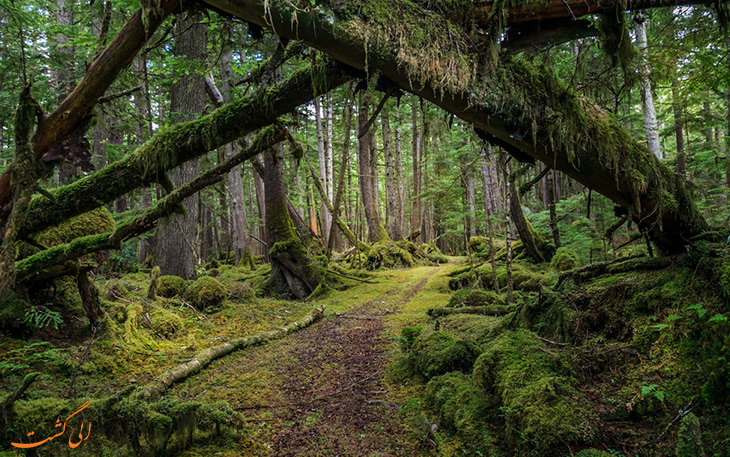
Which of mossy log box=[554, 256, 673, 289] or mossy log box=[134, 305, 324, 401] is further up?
mossy log box=[554, 256, 673, 289]

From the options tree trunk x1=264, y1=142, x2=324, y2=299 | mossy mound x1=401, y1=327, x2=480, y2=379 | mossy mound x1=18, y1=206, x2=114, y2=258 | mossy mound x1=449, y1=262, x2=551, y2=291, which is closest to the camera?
mossy mound x1=401, y1=327, x2=480, y2=379

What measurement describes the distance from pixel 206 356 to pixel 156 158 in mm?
2812

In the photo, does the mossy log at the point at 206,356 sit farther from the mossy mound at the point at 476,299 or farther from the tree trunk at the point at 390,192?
the tree trunk at the point at 390,192

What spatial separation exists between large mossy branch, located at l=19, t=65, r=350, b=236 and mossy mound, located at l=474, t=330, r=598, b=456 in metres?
3.69

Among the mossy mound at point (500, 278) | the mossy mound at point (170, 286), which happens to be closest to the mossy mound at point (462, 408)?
the mossy mound at point (500, 278)

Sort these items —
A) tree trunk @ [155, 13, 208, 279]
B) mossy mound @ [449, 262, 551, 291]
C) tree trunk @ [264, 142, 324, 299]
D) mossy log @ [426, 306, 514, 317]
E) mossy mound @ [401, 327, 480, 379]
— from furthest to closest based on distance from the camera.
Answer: tree trunk @ [264, 142, 324, 299] → tree trunk @ [155, 13, 208, 279] → mossy mound @ [449, 262, 551, 291] → mossy log @ [426, 306, 514, 317] → mossy mound @ [401, 327, 480, 379]

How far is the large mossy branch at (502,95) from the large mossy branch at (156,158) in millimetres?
1117

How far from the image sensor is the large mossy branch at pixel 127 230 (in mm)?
4648

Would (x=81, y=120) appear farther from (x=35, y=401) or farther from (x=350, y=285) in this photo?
(x=350, y=285)

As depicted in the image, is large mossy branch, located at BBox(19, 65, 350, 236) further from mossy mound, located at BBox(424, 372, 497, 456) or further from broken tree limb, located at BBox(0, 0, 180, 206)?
mossy mound, located at BBox(424, 372, 497, 456)

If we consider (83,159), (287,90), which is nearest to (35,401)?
(83,159)

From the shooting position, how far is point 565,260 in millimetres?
8711

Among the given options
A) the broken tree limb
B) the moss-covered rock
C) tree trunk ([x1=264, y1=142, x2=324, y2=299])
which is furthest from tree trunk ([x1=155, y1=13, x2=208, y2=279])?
the moss-covered rock

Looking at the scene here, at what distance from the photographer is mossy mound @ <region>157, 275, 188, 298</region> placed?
7.79 meters
